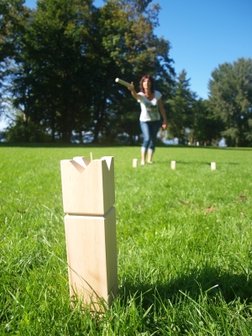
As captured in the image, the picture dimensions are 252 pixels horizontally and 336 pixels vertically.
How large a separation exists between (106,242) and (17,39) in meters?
44.5

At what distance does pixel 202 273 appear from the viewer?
7.02ft

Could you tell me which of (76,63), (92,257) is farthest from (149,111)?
(76,63)

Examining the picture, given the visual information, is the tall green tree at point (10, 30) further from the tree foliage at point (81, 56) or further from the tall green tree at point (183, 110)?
the tall green tree at point (183, 110)

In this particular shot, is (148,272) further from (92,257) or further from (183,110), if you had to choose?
(183,110)

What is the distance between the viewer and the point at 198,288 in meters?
1.96

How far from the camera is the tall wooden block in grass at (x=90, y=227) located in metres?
1.43

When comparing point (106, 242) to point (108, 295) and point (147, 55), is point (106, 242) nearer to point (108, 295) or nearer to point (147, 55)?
point (108, 295)

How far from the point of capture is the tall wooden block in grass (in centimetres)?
143

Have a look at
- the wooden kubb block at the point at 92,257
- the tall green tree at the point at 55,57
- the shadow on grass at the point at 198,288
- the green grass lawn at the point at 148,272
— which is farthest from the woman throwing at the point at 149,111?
the tall green tree at the point at 55,57

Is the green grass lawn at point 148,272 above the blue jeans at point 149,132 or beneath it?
beneath

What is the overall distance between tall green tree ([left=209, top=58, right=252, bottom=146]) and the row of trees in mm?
21252

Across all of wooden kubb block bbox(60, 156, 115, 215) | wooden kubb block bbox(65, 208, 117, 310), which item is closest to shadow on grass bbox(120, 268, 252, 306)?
wooden kubb block bbox(65, 208, 117, 310)

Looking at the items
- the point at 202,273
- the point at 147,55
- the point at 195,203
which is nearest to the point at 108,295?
the point at 202,273

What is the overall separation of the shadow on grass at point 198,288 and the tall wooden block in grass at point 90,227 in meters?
0.22
